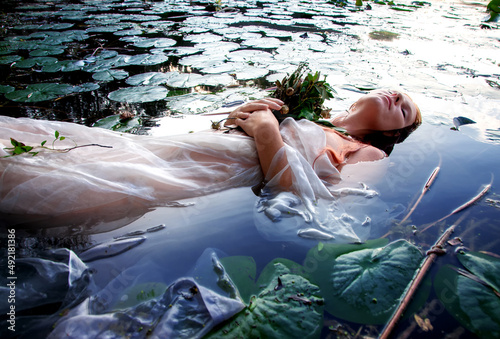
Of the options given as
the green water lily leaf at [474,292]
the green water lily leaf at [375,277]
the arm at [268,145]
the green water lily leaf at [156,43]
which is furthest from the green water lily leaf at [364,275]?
the green water lily leaf at [156,43]

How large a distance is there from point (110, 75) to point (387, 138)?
8.68ft

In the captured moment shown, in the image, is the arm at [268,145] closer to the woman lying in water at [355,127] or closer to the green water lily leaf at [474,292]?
the woman lying in water at [355,127]

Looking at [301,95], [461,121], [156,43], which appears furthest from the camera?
[156,43]

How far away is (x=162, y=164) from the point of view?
155 cm

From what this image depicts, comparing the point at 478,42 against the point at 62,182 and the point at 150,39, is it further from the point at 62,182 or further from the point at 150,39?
the point at 62,182

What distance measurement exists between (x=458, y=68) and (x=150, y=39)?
3.98m

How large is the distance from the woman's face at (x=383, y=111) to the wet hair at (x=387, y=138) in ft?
0.34

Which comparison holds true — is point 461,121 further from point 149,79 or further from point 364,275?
point 149,79

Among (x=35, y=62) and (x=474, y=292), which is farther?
(x=35, y=62)

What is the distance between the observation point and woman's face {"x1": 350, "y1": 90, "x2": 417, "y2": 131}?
7.04 feet

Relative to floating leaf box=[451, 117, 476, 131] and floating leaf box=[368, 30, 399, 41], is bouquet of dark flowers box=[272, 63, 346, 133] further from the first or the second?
floating leaf box=[368, 30, 399, 41]

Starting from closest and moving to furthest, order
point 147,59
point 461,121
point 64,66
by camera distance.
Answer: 1. point 461,121
2. point 64,66
3. point 147,59

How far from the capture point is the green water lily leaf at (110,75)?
2920mm

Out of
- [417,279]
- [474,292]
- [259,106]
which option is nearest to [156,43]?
[259,106]
